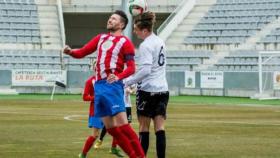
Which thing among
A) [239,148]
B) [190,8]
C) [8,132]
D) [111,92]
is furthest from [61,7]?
[111,92]

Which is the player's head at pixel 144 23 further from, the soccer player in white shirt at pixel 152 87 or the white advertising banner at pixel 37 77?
the white advertising banner at pixel 37 77

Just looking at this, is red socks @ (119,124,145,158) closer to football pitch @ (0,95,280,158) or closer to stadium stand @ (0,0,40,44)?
football pitch @ (0,95,280,158)

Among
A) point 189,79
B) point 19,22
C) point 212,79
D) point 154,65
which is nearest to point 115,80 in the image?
point 154,65

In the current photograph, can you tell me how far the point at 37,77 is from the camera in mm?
47188

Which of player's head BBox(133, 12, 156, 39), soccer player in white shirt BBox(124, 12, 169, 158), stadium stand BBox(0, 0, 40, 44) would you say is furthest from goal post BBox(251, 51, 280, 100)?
player's head BBox(133, 12, 156, 39)

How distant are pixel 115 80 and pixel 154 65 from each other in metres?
1.25

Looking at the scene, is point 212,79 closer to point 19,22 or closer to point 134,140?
point 19,22

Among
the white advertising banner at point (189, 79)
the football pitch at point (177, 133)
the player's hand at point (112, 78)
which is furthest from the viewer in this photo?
the white advertising banner at point (189, 79)

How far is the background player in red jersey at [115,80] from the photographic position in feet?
37.4

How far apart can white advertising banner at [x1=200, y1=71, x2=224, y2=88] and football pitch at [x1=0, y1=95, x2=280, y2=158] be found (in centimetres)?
1248

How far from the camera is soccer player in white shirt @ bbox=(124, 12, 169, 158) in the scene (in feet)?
40.5

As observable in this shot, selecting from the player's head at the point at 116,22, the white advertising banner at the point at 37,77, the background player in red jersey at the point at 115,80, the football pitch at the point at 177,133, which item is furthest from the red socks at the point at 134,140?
the white advertising banner at the point at 37,77

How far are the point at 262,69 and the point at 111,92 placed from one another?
3324 cm

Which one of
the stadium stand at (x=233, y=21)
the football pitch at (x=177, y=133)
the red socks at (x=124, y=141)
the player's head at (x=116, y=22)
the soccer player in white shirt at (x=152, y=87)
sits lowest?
the football pitch at (x=177, y=133)
